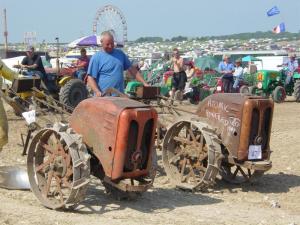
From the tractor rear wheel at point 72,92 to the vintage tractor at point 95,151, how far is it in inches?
322

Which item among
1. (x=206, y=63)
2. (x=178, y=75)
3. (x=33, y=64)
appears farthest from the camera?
(x=206, y=63)

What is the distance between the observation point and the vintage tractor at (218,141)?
7.24 m

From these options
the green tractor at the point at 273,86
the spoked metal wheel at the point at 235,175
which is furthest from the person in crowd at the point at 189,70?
the spoked metal wheel at the point at 235,175

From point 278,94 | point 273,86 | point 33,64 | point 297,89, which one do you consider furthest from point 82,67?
point 297,89

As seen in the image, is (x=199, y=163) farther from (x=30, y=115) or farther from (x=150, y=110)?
(x=30, y=115)

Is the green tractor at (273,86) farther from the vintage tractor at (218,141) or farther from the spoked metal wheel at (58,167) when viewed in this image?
the spoked metal wheel at (58,167)

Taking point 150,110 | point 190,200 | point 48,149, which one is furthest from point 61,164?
point 190,200

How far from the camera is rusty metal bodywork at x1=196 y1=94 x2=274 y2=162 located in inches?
285

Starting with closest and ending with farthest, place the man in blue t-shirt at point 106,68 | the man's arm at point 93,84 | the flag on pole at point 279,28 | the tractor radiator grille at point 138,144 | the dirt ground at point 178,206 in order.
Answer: the dirt ground at point 178,206
the tractor radiator grille at point 138,144
the man's arm at point 93,84
the man in blue t-shirt at point 106,68
the flag on pole at point 279,28

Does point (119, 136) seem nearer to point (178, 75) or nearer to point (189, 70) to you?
point (178, 75)

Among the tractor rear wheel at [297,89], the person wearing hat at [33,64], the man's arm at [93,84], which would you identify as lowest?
the tractor rear wheel at [297,89]

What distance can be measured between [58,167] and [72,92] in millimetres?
8658

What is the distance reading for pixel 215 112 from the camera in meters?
7.68

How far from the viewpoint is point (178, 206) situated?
6.55 m
